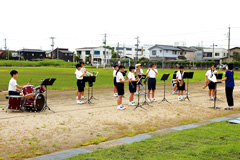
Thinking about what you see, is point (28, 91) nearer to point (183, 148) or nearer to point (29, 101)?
point (29, 101)

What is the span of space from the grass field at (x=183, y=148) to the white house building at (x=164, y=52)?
74212 mm

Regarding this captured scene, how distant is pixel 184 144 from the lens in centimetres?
607

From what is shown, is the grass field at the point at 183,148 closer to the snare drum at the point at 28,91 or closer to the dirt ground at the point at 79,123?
the dirt ground at the point at 79,123

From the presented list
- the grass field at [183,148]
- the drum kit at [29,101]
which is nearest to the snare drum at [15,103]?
the drum kit at [29,101]

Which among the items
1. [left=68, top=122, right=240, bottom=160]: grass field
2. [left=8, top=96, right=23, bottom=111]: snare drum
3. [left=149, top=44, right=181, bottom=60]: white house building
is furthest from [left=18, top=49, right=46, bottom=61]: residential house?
[left=68, top=122, right=240, bottom=160]: grass field

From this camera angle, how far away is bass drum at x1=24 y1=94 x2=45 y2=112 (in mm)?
10169

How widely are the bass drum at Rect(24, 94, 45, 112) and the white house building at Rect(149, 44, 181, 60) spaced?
235 ft

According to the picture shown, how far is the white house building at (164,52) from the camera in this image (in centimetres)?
8144

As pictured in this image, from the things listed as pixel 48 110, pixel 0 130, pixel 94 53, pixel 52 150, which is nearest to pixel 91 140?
pixel 52 150

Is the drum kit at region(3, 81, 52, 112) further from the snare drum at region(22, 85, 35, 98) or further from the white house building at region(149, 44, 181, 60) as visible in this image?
the white house building at region(149, 44, 181, 60)

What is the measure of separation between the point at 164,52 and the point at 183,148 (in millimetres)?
77618

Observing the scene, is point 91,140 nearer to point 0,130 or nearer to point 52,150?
point 52,150

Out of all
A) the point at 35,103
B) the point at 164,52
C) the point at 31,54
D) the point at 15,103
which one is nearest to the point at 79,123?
the point at 35,103

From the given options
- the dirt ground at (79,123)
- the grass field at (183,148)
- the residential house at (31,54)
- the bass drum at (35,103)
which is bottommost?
the dirt ground at (79,123)
